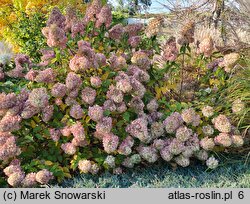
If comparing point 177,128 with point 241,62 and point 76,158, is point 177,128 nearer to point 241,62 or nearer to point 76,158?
point 76,158

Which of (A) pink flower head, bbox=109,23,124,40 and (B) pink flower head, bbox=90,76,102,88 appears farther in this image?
(A) pink flower head, bbox=109,23,124,40

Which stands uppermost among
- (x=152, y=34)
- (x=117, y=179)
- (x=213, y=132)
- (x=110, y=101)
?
(x=152, y=34)

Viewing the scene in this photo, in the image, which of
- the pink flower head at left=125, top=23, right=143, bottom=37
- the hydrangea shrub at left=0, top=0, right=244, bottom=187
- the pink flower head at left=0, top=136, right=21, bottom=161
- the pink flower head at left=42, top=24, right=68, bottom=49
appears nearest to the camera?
the pink flower head at left=0, top=136, right=21, bottom=161

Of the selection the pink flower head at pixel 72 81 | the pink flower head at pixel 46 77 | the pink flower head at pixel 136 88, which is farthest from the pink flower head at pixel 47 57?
the pink flower head at pixel 136 88

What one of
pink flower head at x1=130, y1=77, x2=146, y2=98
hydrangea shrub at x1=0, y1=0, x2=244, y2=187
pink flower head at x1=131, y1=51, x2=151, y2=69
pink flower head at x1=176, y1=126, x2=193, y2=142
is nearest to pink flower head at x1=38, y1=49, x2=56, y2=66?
hydrangea shrub at x1=0, y1=0, x2=244, y2=187

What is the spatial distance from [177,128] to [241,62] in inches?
51.4

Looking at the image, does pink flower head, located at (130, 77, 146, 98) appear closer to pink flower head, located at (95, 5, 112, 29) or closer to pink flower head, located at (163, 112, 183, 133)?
pink flower head, located at (163, 112, 183, 133)

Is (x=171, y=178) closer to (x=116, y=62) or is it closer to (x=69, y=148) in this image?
(x=69, y=148)

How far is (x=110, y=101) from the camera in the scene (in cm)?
350

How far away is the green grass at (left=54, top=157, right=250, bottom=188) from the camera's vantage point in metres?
3.40

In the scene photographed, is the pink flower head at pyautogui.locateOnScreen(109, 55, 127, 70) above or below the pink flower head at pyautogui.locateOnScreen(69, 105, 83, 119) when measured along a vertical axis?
above

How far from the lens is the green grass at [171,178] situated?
11.2ft

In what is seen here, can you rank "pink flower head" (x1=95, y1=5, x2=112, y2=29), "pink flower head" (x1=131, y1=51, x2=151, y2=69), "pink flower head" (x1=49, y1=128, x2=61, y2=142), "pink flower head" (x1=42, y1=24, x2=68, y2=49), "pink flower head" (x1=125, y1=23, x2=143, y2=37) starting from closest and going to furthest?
1. "pink flower head" (x1=49, y1=128, x2=61, y2=142)
2. "pink flower head" (x1=42, y1=24, x2=68, y2=49)
3. "pink flower head" (x1=131, y1=51, x2=151, y2=69)
4. "pink flower head" (x1=95, y1=5, x2=112, y2=29)
5. "pink flower head" (x1=125, y1=23, x2=143, y2=37)

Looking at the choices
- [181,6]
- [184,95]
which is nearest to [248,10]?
[181,6]
